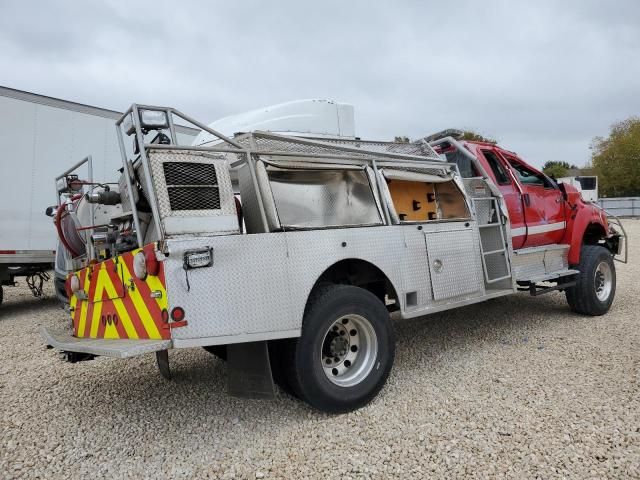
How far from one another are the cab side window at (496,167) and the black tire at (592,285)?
1.60m

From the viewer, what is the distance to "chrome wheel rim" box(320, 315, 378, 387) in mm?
3811

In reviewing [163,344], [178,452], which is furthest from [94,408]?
[163,344]

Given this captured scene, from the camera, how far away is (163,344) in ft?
9.95

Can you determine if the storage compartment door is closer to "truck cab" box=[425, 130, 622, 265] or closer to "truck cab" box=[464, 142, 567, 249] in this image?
"truck cab" box=[425, 130, 622, 265]

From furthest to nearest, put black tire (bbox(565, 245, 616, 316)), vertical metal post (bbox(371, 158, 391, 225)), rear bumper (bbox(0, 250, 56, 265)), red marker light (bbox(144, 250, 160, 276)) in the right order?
rear bumper (bbox(0, 250, 56, 265)), black tire (bbox(565, 245, 616, 316)), vertical metal post (bbox(371, 158, 391, 225)), red marker light (bbox(144, 250, 160, 276))

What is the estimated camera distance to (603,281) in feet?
22.7

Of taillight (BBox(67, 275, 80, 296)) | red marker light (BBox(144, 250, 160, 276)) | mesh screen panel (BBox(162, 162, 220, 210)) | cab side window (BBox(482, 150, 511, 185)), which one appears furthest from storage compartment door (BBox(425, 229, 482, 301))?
taillight (BBox(67, 275, 80, 296))

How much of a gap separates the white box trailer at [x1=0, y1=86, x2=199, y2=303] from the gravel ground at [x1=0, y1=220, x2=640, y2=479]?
376 cm

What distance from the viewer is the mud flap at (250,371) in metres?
3.38

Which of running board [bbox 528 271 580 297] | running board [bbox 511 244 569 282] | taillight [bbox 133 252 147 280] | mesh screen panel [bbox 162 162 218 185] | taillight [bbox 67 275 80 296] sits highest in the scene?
mesh screen panel [bbox 162 162 218 185]

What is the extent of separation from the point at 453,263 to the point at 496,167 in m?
2.16

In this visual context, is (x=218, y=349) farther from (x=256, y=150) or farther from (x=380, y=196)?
(x=380, y=196)

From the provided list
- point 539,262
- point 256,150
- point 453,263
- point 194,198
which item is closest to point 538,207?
point 539,262

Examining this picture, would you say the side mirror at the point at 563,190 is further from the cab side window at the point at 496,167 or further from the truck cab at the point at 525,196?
the cab side window at the point at 496,167
